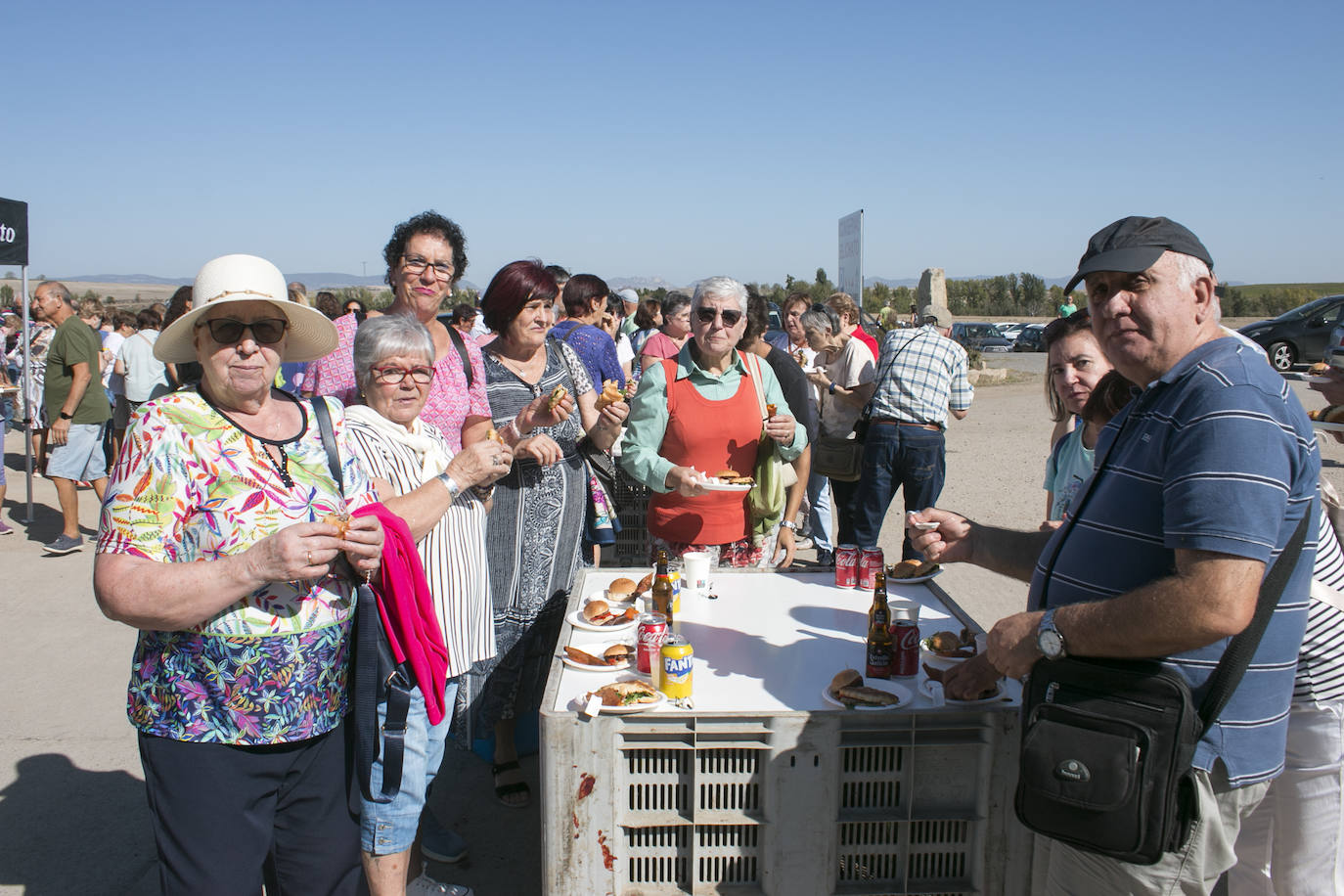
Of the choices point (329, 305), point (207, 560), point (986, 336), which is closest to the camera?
point (207, 560)

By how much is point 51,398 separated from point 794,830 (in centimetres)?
847

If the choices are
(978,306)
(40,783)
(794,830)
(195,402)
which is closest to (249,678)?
(195,402)

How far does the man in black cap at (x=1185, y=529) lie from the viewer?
1.71 meters

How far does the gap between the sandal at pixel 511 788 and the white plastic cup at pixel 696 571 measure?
1.35 metres

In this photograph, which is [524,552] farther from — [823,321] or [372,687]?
[823,321]

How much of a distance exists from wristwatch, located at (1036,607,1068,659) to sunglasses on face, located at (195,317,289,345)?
2.04 m

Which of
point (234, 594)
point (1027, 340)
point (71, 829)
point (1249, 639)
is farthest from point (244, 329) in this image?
point (1027, 340)

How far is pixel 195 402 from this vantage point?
86.0 inches

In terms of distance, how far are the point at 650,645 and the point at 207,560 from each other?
1177 millimetres

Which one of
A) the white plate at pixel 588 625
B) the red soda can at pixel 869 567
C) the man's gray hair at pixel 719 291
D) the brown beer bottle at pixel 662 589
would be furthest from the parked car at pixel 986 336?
the white plate at pixel 588 625

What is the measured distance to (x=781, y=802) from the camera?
223 cm

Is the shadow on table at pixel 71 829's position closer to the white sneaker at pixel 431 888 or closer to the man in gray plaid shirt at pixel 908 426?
the white sneaker at pixel 431 888

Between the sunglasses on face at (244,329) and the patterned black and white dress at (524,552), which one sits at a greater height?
the sunglasses on face at (244,329)

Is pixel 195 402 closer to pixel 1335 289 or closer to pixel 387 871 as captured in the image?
pixel 387 871
